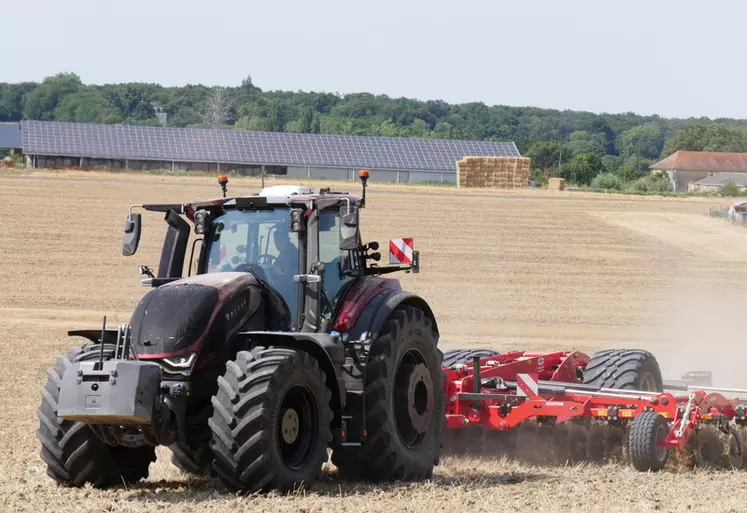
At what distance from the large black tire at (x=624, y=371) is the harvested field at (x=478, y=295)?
6.05 ft

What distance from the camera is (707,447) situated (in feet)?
37.7

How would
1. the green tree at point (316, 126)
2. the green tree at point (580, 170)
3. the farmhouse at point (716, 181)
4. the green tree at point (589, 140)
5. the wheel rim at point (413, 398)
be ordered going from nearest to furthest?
the wheel rim at point (413, 398), the green tree at point (580, 170), the farmhouse at point (716, 181), the green tree at point (316, 126), the green tree at point (589, 140)

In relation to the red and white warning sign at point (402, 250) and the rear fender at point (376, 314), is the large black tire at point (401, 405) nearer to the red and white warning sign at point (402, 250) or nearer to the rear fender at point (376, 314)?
the rear fender at point (376, 314)

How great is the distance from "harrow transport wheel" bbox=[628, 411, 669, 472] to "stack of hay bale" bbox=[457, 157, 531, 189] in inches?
2290

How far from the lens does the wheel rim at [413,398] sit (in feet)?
33.5

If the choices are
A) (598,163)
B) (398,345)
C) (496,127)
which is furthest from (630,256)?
(496,127)

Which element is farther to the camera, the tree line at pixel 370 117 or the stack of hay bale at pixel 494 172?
the tree line at pixel 370 117

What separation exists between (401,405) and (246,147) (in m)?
71.9

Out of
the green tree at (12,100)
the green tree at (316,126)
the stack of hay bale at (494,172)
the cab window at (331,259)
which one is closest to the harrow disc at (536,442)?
the cab window at (331,259)

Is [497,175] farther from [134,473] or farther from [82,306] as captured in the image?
[134,473]

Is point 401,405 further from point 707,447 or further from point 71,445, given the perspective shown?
point 707,447

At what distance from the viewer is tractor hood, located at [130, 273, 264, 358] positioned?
29.0 ft

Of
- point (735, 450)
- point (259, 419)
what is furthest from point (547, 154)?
point (259, 419)

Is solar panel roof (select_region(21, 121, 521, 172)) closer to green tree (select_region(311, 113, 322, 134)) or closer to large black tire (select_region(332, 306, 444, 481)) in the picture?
green tree (select_region(311, 113, 322, 134))
